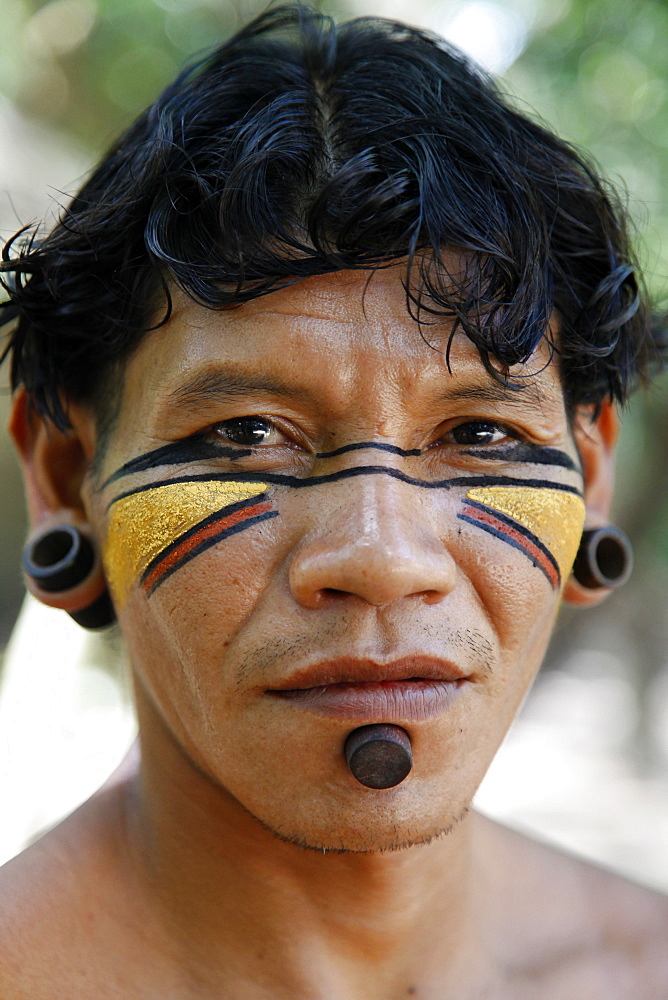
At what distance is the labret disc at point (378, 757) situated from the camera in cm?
163

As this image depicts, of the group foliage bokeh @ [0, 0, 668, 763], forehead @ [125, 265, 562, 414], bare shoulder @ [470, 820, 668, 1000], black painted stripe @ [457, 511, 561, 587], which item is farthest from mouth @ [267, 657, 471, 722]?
foliage bokeh @ [0, 0, 668, 763]

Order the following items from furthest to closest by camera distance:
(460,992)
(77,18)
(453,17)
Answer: (77,18), (453,17), (460,992)

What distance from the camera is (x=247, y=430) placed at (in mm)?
1839

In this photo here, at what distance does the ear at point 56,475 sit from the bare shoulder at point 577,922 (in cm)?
129

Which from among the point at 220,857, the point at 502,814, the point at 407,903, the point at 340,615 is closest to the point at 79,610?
the point at 220,857

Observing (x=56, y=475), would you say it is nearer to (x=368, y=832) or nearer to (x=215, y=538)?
(x=215, y=538)

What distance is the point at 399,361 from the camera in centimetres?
176

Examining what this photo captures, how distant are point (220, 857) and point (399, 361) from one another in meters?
1.10

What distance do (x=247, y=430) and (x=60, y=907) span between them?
1.06 meters

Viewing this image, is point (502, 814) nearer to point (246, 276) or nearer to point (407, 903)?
point (407, 903)

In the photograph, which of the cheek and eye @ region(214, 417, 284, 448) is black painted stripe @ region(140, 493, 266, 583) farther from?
the cheek

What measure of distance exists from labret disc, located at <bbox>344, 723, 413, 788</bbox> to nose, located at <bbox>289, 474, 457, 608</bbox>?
240 millimetres

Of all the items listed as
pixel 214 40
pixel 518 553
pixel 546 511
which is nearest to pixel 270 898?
pixel 518 553

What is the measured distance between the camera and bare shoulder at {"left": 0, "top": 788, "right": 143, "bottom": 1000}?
1815mm
